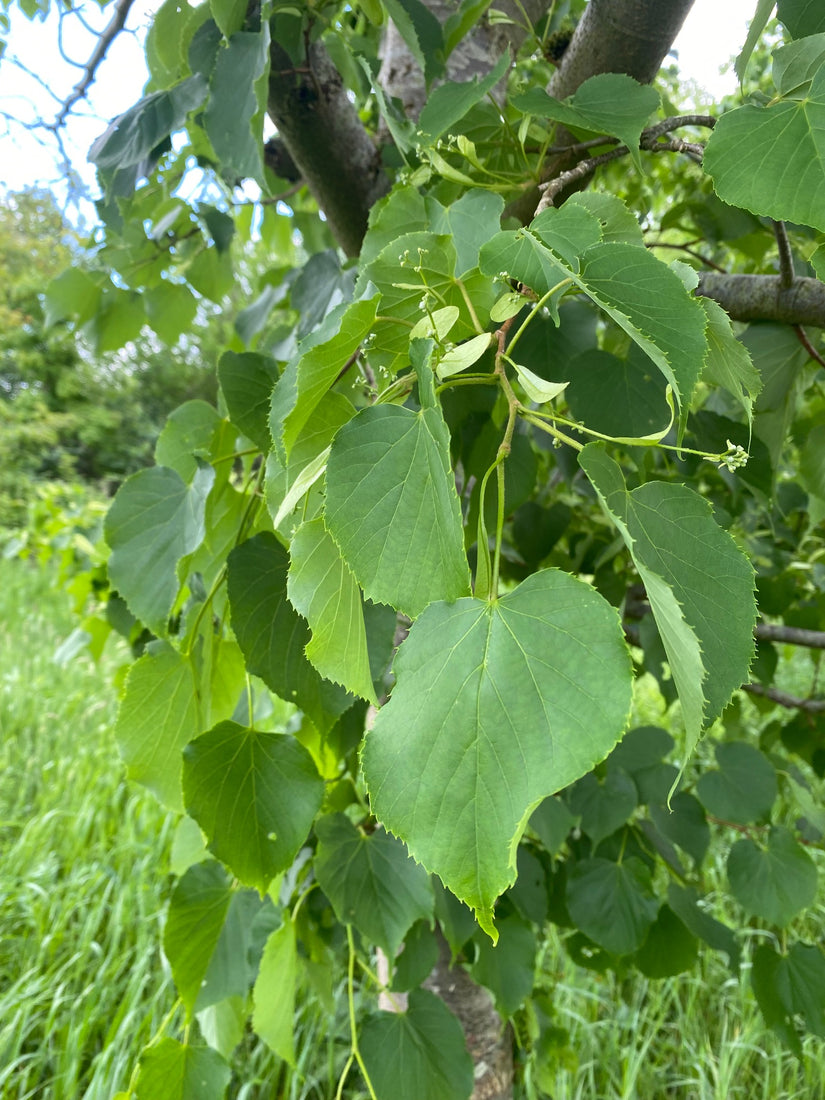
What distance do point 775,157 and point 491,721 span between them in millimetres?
315

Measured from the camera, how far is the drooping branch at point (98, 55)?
740 mm

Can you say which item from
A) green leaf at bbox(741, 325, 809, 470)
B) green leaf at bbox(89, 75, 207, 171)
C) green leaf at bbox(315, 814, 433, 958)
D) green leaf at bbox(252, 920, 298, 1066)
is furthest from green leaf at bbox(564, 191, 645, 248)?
green leaf at bbox(252, 920, 298, 1066)

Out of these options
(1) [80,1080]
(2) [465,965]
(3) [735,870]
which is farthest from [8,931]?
(3) [735,870]

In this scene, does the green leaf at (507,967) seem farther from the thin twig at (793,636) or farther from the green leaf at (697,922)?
the thin twig at (793,636)

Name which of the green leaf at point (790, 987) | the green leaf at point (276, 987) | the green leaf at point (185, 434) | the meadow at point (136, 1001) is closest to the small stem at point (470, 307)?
the green leaf at point (185, 434)

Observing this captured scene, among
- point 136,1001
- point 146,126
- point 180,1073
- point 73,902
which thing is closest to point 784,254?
point 146,126

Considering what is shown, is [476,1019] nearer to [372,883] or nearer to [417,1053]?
[417,1053]

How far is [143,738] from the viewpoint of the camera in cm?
56

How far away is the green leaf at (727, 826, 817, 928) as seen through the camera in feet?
2.54

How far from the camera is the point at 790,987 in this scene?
81cm

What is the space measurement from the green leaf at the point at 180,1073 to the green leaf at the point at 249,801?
0.26 m

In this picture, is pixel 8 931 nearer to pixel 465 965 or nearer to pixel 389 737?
pixel 465 965

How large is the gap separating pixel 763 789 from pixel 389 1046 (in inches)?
19.4

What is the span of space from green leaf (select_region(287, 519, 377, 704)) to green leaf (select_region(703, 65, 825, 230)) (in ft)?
0.87
